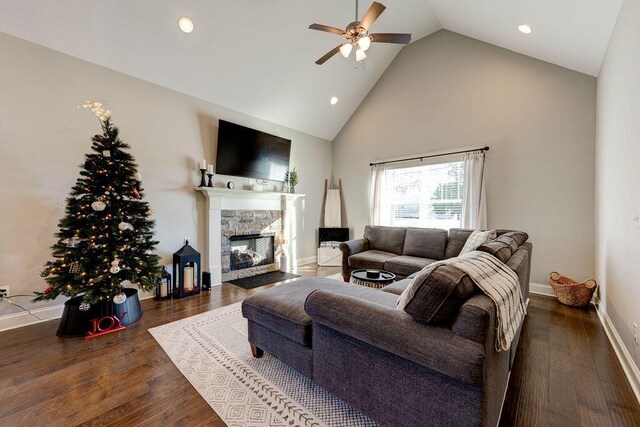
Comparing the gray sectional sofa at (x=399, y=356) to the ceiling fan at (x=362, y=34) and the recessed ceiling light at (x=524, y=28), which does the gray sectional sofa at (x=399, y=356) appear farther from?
the recessed ceiling light at (x=524, y=28)

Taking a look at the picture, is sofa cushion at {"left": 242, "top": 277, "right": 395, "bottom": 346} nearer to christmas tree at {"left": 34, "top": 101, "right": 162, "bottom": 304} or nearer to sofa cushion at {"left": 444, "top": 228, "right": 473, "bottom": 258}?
christmas tree at {"left": 34, "top": 101, "right": 162, "bottom": 304}

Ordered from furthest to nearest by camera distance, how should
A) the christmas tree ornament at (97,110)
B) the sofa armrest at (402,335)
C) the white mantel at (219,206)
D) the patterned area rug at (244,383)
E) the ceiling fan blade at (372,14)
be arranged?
the white mantel at (219,206) → the christmas tree ornament at (97,110) → the ceiling fan blade at (372,14) → the patterned area rug at (244,383) → the sofa armrest at (402,335)

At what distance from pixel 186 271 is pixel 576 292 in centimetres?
488

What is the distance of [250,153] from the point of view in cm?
459

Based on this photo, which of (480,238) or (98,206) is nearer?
(98,206)

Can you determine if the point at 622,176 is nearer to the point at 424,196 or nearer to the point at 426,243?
the point at 426,243

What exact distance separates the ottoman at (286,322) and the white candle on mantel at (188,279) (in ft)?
6.42

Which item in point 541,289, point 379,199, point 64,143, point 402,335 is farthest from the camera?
point 379,199

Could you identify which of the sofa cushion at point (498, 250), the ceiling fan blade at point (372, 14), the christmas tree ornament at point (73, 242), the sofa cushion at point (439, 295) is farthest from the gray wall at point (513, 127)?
the christmas tree ornament at point (73, 242)

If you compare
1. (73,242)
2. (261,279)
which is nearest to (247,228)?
(261,279)

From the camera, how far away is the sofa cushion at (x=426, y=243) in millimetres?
3975

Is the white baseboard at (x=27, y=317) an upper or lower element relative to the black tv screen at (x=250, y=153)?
lower

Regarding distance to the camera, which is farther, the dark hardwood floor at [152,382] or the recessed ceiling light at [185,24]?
the recessed ceiling light at [185,24]

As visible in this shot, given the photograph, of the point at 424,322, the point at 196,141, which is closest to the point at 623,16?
the point at 424,322
